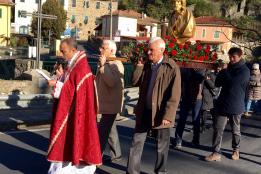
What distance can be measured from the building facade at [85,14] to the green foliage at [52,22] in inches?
708

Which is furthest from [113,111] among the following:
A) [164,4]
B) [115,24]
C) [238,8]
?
[164,4]

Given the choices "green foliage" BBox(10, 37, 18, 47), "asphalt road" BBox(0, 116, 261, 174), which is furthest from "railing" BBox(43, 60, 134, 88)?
"green foliage" BBox(10, 37, 18, 47)

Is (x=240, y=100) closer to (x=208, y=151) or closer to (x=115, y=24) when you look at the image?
(x=208, y=151)

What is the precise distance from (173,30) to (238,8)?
11.2 meters

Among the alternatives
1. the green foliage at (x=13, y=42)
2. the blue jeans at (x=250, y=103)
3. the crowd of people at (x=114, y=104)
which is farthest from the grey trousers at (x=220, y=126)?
the green foliage at (x=13, y=42)

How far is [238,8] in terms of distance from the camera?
18641 mm

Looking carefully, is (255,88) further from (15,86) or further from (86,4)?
(86,4)

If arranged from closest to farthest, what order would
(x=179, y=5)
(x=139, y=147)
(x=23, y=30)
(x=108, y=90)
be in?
(x=139, y=147) < (x=108, y=90) < (x=179, y=5) < (x=23, y=30)

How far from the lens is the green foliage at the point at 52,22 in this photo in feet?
216

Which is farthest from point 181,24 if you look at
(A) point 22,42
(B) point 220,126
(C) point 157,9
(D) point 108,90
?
(C) point 157,9

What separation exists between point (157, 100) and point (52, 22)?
205ft

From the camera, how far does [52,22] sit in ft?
220

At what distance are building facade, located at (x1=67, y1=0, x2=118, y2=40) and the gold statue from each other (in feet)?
261

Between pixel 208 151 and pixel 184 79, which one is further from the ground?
pixel 184 79
